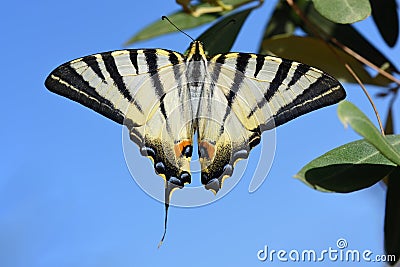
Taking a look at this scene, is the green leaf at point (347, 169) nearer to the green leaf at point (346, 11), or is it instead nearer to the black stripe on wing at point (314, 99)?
the black stripe on wing at point (314, 99)

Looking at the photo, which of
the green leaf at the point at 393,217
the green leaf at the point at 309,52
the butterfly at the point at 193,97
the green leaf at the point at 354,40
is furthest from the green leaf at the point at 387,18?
the butterfly at the point at 193,97

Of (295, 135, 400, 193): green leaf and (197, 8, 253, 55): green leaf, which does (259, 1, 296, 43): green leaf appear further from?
(295, 135, 400, 193): green leaf

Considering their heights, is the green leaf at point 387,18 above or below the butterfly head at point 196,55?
above

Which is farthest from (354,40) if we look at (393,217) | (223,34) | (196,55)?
(196,55)

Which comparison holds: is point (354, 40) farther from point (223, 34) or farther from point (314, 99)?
point (314, 99)

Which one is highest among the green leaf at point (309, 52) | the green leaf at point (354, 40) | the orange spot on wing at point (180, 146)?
the green leaf at point (354, 40)

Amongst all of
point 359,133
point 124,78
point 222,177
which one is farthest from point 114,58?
point 359,133

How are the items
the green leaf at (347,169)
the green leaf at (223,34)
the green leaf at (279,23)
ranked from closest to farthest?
the green leaf at (347,169) < the green leaf at (223,34) < the green leaf at (279,23)

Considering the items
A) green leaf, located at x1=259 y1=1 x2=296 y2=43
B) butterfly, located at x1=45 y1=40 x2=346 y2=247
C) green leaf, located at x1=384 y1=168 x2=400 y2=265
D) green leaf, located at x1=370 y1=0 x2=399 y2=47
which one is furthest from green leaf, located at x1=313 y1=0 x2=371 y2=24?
green leaf, located at x1=259 y1=1 x2=296 y2=43
